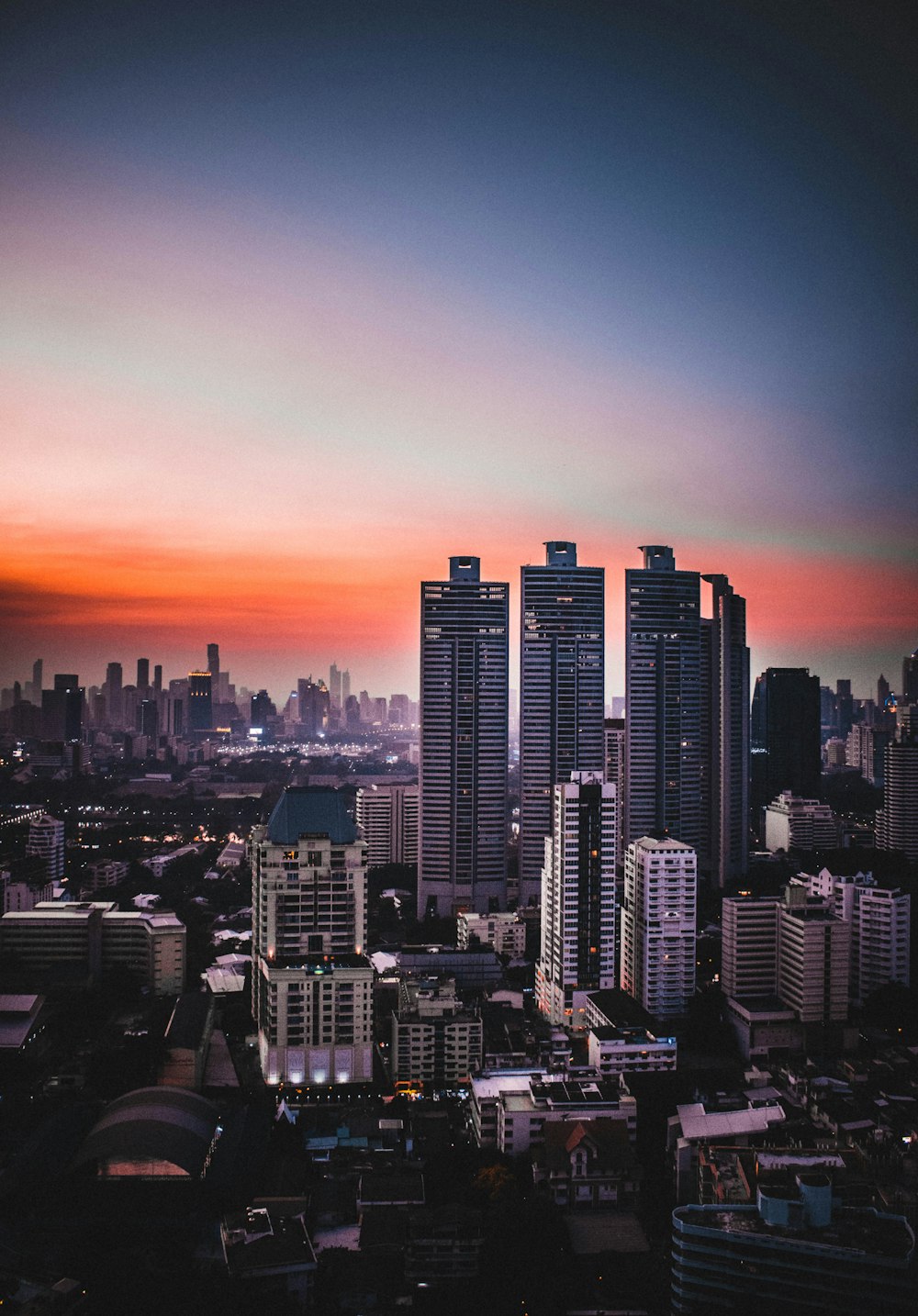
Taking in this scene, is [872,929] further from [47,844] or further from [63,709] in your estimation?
[63,709]

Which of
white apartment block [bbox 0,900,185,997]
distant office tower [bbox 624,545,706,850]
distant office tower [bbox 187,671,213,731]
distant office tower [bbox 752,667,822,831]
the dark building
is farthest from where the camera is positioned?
distant office tower [bbox 187,671,213,731]

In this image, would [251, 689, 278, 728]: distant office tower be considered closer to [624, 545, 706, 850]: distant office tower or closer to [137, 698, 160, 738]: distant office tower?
[137, 698, 160, 738]: distant office tower

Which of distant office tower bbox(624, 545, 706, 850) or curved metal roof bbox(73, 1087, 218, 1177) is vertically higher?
distant office tower bbox(624, 545, 706, 850)

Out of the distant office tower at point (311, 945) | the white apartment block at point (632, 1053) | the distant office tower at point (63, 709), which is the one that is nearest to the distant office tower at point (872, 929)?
the white apartment block at point (632, 1053)

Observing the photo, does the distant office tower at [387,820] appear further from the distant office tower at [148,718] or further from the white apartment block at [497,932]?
the distant office tower at [148,718]

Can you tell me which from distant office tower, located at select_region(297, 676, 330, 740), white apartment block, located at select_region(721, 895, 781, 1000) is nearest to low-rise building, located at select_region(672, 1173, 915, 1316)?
white apartment block, located at select_region(721, 895, 781, 1000)

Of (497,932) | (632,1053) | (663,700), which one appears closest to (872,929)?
(632,1053)

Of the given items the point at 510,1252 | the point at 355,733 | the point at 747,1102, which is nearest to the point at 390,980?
the point at 747,1102
